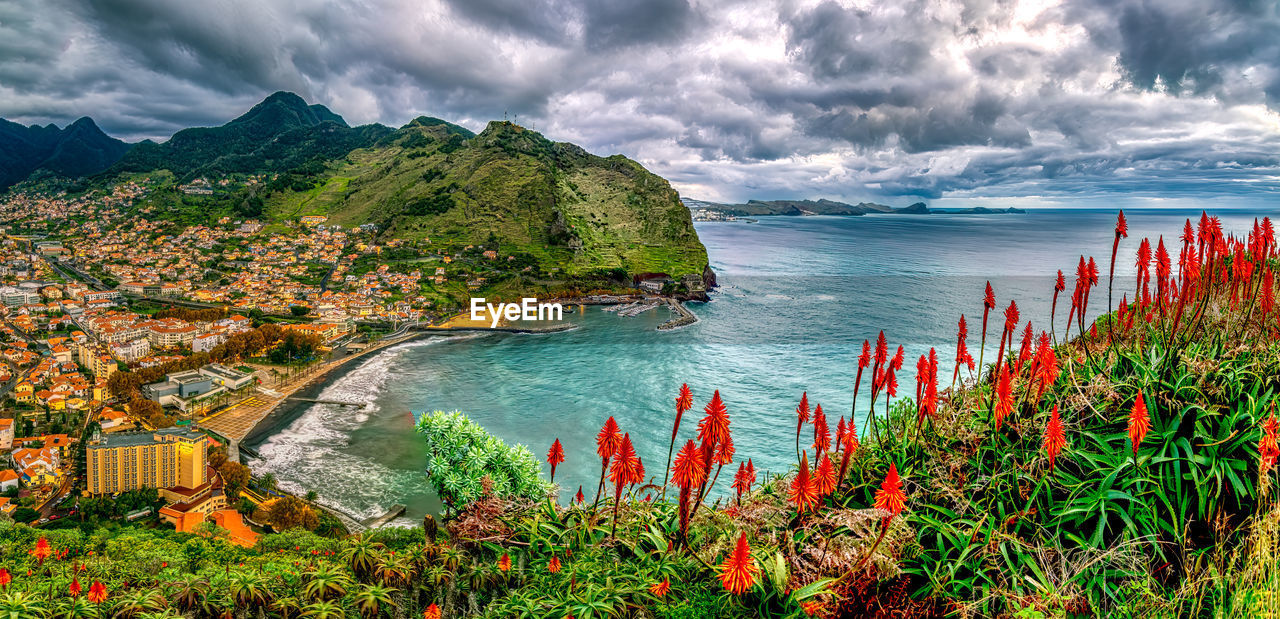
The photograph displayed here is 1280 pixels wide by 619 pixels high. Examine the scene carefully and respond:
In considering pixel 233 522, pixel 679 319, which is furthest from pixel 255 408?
pixel 679 319

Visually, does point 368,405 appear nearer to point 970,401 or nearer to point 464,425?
point 464,425

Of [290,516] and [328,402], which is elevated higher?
[328,402]

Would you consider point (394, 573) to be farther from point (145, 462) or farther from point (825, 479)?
point (145, 462)

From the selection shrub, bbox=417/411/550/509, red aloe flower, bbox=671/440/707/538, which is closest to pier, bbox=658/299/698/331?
shrub, bbox=417/411/550/509

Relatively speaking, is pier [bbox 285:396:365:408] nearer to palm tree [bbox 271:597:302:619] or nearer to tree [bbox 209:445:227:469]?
tree [bbox 209:445:227:469]

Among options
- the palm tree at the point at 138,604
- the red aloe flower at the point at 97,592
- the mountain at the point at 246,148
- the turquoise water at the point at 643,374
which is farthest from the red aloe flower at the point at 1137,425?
the mountain at the point at 246,148

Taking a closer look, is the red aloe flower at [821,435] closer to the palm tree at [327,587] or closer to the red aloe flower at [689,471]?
the red aloe flower at [689,471]

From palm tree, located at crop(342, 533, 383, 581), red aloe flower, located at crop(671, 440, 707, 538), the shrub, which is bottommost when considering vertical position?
the shrub
